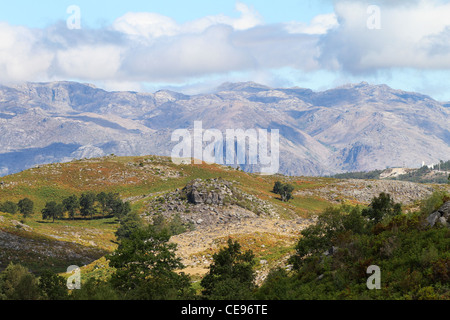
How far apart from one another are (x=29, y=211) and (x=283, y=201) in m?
67.5

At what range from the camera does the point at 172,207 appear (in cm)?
10469

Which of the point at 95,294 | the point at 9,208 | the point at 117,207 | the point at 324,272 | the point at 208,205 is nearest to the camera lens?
the point at 95,294

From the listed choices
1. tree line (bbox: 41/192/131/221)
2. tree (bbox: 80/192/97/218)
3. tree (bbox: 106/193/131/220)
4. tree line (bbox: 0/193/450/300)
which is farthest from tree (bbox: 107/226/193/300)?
tree (bbox: 80/192/97/218)

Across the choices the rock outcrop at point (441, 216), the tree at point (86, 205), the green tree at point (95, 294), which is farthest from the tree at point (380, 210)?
the tree at point (86, 205)

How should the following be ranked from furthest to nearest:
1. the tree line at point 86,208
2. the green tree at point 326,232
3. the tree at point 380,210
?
the tree line at point 86,208 < the tree at point 380,210 < the green tree at point 326,232

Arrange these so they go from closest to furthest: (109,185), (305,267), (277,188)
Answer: (305,267)
(109,185)
(277,188)

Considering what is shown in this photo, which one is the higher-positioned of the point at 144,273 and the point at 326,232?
the point at 326,232

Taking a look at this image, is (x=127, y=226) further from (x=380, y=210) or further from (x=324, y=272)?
(x=324, y=272)

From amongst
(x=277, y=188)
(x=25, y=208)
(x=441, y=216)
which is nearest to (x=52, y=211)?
(x=25, y=208)

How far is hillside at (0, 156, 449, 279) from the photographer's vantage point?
64250 millimetres

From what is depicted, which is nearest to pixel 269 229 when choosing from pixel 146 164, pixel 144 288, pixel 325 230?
pixel 325 230

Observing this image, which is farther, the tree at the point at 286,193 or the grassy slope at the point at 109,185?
the tree at the point at 286,193

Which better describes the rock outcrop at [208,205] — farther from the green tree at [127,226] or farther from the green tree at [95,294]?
the green tree at [95,294]

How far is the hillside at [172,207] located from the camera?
64250 millimetres
